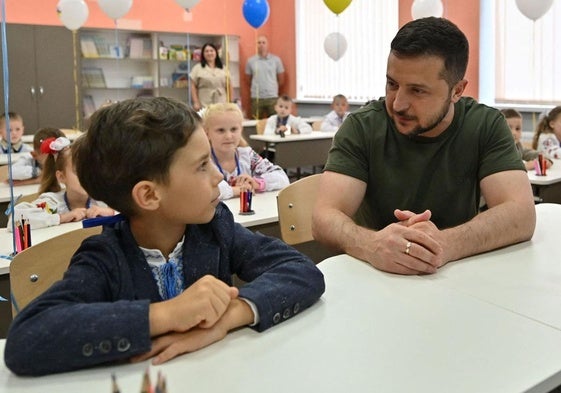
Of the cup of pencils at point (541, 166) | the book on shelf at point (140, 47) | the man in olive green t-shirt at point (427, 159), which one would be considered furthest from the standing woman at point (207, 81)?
the man in olive green t-shirt at point (427, 159)

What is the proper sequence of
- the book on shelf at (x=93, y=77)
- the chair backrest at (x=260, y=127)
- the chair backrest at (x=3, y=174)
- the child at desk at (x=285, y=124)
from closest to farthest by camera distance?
the chair backrest at (x=3, y=174) < the child at desk at (x=285, y=124) < the chair backrest at (x=260, y=127) < the book on shelf at (x=93, y=77)

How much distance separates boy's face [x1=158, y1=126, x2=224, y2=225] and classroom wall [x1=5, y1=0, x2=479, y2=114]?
6.18 meters

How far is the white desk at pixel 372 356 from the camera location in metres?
0.86

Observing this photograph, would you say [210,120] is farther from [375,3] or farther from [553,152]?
[375,3]

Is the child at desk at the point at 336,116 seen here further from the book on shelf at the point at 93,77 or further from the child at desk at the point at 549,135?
the book on shelf at the point at 93,77

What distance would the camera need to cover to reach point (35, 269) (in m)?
1.46

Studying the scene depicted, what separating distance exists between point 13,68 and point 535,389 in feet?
25.9

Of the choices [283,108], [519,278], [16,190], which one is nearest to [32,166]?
[16,190]

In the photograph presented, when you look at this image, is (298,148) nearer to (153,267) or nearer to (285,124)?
(285,124)

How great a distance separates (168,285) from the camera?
4.00 feet

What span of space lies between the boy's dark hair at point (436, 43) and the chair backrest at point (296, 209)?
2.25ft

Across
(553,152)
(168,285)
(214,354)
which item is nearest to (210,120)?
(168,285)

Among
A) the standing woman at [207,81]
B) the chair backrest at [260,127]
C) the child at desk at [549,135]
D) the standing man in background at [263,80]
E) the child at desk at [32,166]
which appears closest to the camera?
the child at desk at [32,166]

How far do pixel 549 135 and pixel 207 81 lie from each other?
5.11 m
